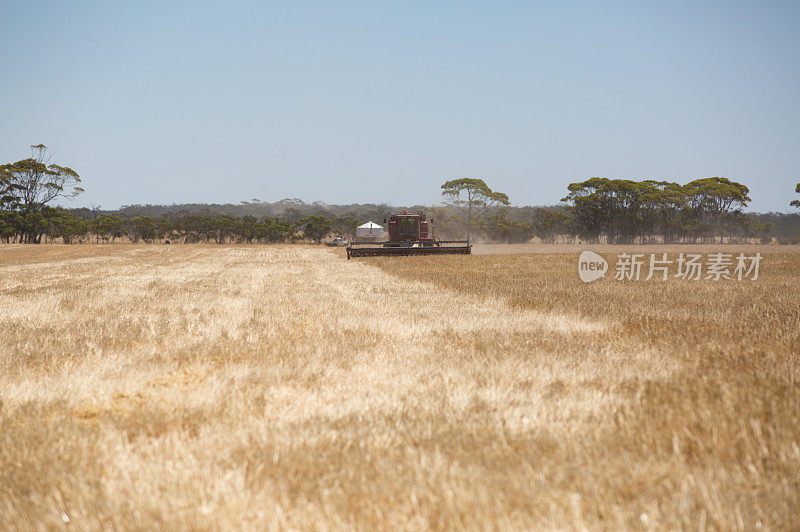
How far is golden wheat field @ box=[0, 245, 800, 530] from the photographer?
7.89 feet

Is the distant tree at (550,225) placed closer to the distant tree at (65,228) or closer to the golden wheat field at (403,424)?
the distant tree at (65,228)

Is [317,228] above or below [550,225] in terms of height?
below

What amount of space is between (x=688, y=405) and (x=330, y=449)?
7.89ft

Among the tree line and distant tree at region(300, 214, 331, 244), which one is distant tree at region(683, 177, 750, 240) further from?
distant tree at region(300, 214, 331, 244)

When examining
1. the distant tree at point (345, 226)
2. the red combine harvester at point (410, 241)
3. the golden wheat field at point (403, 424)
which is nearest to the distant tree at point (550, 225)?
the distant tree at point (345, 226)

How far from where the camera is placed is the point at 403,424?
3.42m

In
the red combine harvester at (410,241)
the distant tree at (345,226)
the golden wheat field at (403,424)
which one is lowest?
the golden wheat field at (403,424)

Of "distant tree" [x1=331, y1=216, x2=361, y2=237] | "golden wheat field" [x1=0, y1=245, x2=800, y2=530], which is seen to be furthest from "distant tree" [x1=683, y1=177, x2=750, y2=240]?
"golden wheat field" [x1=0, y1=245, x2=800, y2=530]

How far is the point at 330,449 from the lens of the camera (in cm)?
307

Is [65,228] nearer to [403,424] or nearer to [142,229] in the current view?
[142,229]

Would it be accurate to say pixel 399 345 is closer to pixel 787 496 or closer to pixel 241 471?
pixel 241 471

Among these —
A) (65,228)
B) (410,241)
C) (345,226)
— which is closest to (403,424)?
(410,241)

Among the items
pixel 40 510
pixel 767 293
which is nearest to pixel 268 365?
pixel 40 510

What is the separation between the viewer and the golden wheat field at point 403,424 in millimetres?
2406
